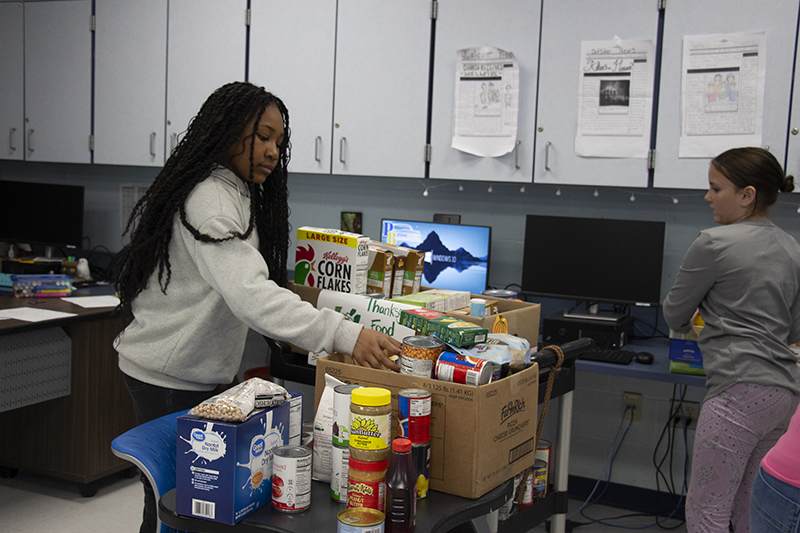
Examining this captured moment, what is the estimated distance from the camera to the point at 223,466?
3.50ft

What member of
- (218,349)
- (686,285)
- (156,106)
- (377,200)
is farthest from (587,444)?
(156,106)

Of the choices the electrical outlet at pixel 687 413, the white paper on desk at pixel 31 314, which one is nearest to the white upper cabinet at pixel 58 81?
the white paper on desk at pixel 31 314

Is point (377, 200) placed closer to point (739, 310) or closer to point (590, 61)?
point (590, 61)

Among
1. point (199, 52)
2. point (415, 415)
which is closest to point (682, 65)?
point (415, 415)

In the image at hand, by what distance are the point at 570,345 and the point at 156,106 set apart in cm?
284

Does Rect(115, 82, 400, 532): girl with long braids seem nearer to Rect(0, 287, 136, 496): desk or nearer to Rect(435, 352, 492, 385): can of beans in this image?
Rect(435, 352, 492, 385): can of beans

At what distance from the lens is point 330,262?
179 centimetres

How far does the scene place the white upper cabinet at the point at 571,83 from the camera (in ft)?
8.86

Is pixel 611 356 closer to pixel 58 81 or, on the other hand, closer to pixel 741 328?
pixel 741 328

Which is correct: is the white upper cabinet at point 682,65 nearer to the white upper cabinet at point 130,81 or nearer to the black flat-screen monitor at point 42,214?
the white upper cabinet at point 130,81

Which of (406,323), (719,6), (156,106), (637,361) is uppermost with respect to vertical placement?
(719,6)

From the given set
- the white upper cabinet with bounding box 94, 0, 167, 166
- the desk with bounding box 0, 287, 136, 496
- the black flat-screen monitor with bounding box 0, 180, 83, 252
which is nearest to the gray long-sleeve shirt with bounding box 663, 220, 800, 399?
the desk with bounding box 0, 287, 136, 496

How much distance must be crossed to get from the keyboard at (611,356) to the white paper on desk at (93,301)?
2.09 metres

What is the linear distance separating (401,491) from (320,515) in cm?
16
